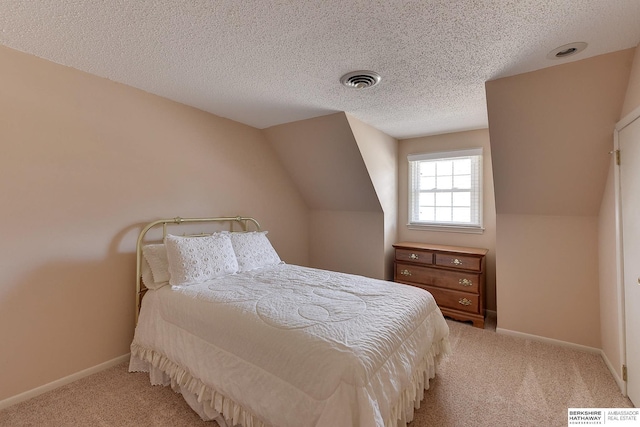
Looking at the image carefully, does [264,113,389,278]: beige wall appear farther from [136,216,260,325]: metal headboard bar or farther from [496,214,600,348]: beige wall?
[496,214,600,348]: beige wall

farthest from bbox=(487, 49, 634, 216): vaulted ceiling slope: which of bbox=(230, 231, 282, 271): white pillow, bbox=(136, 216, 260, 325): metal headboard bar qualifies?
bbox=(136, 216, 260, 325): metal headboard bar

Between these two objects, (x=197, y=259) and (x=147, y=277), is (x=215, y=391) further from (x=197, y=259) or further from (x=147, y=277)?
(x=147, y=277)

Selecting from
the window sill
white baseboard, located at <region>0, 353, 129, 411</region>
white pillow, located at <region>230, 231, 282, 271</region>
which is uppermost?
the window sill

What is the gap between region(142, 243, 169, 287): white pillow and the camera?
2.24 meters

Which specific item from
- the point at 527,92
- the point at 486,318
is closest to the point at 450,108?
the point at 527,92

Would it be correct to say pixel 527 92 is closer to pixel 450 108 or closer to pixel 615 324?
pixel 450 108

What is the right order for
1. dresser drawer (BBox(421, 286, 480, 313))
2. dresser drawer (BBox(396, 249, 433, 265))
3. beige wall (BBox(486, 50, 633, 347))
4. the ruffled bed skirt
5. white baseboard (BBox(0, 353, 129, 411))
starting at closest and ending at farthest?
1. the ruffled bed skirt
2. white baseboard (BBox(0, 353, 129, 411))
3. beige wall (BBox(486, 50, 633, 347))
4. dresser drawer (BBox(421, 286, 480, 313))
5. dresser drawer (BBox(396, 249, 433, 265))

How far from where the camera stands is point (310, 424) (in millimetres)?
1239

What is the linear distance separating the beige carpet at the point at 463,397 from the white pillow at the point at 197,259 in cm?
83

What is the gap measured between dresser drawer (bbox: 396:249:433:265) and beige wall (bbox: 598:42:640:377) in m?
1.48

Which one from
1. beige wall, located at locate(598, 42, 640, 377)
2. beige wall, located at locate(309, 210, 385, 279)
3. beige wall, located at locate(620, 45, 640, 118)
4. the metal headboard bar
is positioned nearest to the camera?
beige wall, located at locate(620, 45, 640, 118)

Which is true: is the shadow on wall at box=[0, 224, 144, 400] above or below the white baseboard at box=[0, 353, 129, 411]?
above

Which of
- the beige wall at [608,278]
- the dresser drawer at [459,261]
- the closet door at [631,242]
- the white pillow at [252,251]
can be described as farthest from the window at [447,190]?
the white pillow at [252,251]

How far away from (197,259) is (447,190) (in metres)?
3.19
